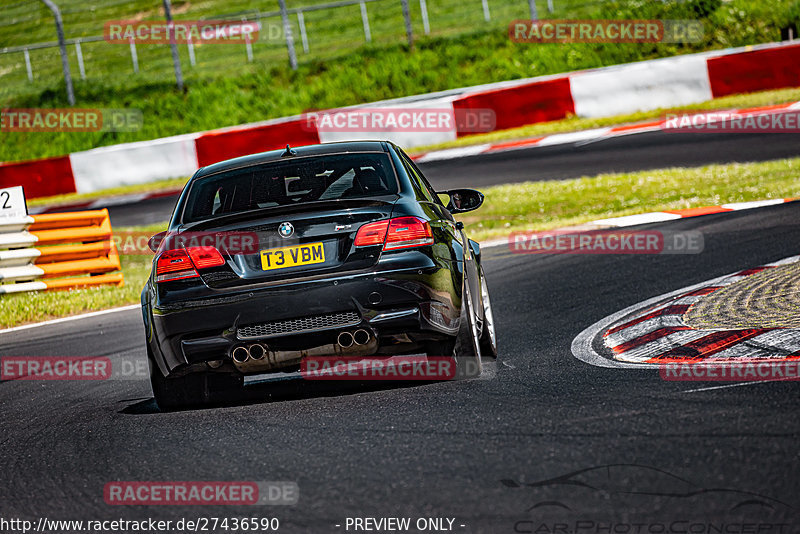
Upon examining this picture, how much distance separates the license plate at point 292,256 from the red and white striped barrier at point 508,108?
14933mm

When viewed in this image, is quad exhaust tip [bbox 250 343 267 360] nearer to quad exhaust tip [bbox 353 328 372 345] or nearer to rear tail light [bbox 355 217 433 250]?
quad exhaust tip [bbox 353 328 372 345]

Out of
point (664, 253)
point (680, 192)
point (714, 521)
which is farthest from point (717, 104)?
point (714, 521)

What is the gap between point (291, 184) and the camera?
6.28 metres

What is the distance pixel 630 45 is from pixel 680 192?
46.4ft

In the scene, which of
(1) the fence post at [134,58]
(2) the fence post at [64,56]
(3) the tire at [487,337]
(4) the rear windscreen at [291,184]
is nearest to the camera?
(4) the rear windscreen at [291,184]

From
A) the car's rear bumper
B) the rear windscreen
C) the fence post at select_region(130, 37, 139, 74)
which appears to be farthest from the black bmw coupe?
the fence post at select_region(130, 37, 139, 74)

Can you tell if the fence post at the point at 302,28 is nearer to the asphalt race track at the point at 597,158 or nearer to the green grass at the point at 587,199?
the asphalt race track at the point at 597,158

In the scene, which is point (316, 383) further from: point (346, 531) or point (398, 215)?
point (346, 531)

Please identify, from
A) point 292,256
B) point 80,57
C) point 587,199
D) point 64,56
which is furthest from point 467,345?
point 80,57

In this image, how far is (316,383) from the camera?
6359 mm

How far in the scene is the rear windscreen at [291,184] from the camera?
618 cm

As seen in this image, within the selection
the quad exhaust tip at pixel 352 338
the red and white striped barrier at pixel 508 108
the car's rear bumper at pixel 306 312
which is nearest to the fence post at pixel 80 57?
the red and white striped barrier at pixel 508 108

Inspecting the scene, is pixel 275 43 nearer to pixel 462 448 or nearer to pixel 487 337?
pixel 487 337

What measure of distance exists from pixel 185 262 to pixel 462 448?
6.40ft
